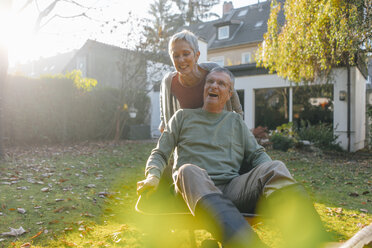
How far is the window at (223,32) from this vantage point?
74.2ft

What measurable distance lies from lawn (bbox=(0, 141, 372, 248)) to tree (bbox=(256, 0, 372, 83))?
266 centimetres

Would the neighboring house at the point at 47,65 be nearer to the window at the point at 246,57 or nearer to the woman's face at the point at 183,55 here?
the window at the point at 246,57

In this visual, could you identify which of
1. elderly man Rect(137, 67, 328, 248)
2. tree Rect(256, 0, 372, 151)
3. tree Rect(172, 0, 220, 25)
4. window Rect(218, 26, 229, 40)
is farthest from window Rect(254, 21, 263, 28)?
elderly man Rect(137, 67, 328, 248)

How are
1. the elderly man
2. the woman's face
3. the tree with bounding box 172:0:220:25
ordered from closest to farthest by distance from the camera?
1. the elderly man
2. the woman's face
3. the tree with bounding box 172:0:220:25

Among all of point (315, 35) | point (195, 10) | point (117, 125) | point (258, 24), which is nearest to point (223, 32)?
point (258, 24)

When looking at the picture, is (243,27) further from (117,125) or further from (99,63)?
(117,125)

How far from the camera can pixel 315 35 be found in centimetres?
759

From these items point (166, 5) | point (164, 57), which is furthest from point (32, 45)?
point (166, 5)

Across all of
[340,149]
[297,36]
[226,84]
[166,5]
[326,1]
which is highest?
[166,5]

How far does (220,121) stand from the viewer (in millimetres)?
2340

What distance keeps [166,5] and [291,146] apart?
25652 mm

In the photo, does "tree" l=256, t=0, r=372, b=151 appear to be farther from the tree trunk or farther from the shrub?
the tree trunk

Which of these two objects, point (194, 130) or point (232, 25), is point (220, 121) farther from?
point (232, 25)

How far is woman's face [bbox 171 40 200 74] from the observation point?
2471 mm
